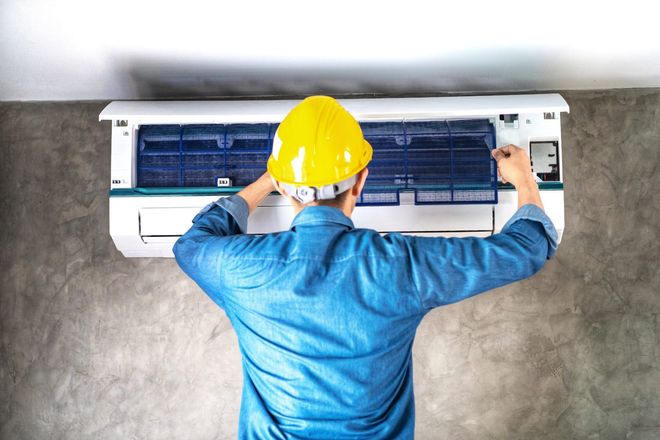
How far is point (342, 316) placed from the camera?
3.77ft

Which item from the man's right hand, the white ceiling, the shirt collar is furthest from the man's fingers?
the shirt collar

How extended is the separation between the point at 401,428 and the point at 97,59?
141 cm

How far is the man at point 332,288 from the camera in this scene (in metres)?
1.15

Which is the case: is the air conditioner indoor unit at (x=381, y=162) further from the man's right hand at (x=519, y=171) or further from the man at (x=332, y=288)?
the man at (x=332, y=288)

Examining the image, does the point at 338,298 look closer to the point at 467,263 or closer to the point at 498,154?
the point at 467,263

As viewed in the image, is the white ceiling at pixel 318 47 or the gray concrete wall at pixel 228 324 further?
the gray concrete wall at pixel 228 324

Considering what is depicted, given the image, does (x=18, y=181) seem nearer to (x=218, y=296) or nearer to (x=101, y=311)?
(x=101, y=311)

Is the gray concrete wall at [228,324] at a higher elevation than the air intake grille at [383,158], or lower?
lower

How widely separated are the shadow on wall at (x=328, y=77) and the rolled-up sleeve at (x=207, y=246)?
0.58 m

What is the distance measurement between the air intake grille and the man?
41 cm

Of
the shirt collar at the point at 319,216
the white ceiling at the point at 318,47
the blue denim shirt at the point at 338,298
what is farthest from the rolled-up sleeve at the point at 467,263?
the white ceiling at the point at 318,47

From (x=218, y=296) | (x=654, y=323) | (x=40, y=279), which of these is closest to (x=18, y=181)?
(x=40, y=279)

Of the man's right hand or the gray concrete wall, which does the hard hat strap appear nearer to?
the man's right hand

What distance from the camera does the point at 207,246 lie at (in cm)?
126
